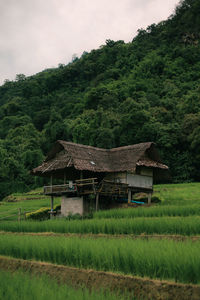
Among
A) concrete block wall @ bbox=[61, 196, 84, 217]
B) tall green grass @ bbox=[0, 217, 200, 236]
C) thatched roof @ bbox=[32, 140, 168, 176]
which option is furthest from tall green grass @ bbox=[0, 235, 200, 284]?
thatched roof @ bbox=[32, 140, 168, 176]

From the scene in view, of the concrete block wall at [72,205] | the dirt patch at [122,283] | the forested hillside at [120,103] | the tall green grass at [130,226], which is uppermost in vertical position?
the forested hillside at [120,103]

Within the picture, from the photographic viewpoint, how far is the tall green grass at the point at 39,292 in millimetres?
3764

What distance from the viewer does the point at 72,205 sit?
19.8m

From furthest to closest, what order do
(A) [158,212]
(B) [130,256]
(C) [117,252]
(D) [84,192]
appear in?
1. (D) [84,192]
2. (A) [158,212]
3. (C) [117,252]
4. (B) [130,256]

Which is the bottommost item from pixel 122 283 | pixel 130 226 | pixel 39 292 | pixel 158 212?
pixel 158 212

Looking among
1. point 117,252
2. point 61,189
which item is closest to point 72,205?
point 61,189

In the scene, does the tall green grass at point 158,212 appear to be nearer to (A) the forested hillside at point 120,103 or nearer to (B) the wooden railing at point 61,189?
(B) the wooden railing at point 61,189

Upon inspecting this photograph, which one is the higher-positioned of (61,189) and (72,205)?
(61,189)

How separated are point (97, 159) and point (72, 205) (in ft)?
11.2

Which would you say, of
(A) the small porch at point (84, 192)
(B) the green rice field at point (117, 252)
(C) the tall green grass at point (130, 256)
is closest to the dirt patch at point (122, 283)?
(B) the green rice field at point (117, 252)

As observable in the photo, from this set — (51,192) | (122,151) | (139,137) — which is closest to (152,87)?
(139,137)

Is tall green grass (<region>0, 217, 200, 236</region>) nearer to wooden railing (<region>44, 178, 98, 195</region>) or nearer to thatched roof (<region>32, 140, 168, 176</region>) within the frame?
wooden railing (<region>44, 178, 98, 195</region>)

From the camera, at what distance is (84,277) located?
17.8 feet

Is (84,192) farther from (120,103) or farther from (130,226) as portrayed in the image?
(120,103)
